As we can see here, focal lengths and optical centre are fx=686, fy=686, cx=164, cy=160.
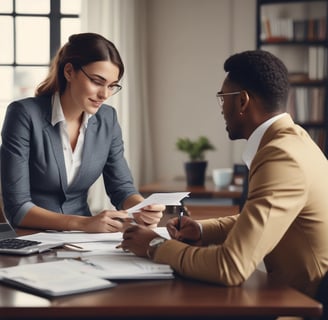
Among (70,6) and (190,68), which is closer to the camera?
(70,6)

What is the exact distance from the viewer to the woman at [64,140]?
246 centimetres

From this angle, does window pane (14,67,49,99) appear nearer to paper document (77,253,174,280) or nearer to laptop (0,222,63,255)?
laptop (0,222,63,255)

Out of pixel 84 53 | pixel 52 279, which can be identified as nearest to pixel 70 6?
pixel 84 53

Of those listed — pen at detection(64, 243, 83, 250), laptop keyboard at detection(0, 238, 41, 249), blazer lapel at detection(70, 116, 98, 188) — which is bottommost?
pen at detection(64, 243, 83, 250)

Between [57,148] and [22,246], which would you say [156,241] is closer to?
[22,246]

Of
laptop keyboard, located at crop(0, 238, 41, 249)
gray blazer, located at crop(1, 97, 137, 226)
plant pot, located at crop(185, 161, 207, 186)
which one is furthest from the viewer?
plant pot, located at crop(185, 161, 207, 186)

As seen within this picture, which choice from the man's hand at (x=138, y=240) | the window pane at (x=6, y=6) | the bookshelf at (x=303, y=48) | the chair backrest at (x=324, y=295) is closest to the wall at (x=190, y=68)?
the bookshelf at (x=303, y=48)

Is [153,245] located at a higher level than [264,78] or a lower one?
lower

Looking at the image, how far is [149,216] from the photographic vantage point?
7.41 feet

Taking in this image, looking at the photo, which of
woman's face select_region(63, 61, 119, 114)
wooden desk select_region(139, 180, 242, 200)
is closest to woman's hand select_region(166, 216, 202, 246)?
woman's face select_region(63, 61, 119, 114)

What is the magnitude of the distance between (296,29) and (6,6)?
2.17 m

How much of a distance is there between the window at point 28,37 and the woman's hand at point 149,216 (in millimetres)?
3114

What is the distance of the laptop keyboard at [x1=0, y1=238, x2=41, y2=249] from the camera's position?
192cm

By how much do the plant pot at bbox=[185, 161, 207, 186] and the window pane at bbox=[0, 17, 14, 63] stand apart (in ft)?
5.57
